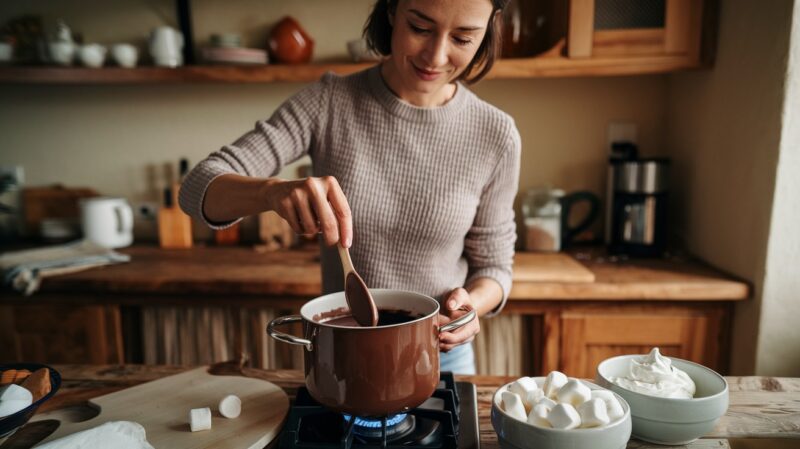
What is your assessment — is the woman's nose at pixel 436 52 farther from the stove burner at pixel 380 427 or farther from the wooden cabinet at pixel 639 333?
the wooden cabinet at pixel 639 333

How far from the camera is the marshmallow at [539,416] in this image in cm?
61

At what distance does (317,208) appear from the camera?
0.73 m

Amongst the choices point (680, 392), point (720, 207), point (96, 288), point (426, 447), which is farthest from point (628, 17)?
point (96, 288)

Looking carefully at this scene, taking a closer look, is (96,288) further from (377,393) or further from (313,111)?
(377,393)

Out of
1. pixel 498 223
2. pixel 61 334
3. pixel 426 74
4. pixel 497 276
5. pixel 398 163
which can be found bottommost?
pixel 61 334

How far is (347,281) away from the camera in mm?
731

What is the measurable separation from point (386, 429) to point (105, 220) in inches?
73.3

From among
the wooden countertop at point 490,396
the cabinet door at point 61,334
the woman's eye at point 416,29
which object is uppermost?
the woman's eye at point 416,29

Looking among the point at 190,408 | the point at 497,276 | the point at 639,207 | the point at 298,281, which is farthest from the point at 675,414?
the point at 639,207

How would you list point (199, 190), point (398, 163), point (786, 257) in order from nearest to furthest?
point (199, 190) < point (398, 163) < point (786, 257)

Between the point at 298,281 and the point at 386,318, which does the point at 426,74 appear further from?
the point at 298,281

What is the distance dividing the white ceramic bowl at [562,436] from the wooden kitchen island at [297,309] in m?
1.07

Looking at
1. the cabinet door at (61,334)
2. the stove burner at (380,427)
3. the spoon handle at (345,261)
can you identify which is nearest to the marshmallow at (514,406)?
the stove burner at (380,427)

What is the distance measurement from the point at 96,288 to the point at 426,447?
1.47 metres
